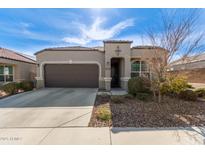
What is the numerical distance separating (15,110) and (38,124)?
2400 millimetres

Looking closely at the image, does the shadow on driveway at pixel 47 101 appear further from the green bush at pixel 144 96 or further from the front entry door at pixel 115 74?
the front entry door at pixel 115 74

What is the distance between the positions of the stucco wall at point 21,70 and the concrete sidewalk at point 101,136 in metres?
11.6

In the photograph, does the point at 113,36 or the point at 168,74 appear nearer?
the point at 168,74

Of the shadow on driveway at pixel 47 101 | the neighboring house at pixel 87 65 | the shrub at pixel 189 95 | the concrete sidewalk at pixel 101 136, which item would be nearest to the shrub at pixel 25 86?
the neighboring house at pixel 87 65

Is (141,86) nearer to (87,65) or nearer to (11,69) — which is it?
(87,65)

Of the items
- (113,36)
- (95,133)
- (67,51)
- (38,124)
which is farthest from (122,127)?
(67,51)

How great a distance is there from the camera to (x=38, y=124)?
15.9 ft

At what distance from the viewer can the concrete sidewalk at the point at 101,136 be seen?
371 cm

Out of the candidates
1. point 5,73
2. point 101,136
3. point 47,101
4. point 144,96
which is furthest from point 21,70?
point 101,136

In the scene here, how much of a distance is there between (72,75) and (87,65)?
71.1 inches

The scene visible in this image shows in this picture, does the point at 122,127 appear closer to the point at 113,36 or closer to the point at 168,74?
the point at 168,74

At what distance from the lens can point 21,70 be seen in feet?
51.0

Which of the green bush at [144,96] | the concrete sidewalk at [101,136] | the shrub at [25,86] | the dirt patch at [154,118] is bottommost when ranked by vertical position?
the concrete sidewalk at [101,136]

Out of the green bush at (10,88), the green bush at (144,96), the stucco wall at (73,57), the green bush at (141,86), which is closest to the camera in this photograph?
the green bush at (144,96)
